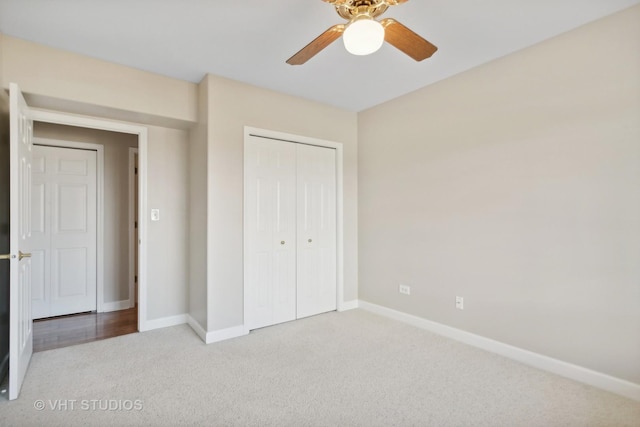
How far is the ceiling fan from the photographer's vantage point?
151cm

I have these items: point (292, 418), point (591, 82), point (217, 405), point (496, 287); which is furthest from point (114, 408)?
point (591, 82)

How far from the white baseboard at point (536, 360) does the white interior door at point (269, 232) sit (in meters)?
1.34

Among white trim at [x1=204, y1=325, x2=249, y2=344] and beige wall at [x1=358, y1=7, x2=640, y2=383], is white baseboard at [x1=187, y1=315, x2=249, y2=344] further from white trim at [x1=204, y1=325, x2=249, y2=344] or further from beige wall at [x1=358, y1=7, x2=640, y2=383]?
beige wall at [x1=358, y1=7, x2=640, y2=383]

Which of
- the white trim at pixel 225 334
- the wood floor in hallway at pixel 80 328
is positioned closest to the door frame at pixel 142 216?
the wood floor in hallway at pixel 80 328

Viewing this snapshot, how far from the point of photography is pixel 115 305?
3951 mm

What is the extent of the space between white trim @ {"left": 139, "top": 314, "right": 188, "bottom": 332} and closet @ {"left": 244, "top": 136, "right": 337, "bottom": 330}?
80cm

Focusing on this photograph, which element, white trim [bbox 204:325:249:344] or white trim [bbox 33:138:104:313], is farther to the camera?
white trim [bbox 33:138:104:313]

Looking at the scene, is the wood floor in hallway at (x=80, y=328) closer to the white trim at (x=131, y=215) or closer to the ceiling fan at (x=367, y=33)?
the white trim at (x=131, y=215)

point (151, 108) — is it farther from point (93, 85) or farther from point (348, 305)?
point (348, 305)

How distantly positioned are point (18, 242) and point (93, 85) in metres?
1.41

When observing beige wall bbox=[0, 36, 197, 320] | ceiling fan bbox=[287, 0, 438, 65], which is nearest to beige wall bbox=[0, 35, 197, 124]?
beige wall bbox=[0, 36, 197, 320]

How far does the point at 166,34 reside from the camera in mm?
2332

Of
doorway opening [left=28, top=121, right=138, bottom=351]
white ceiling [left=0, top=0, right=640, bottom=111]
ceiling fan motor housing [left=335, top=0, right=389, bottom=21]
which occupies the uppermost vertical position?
white ceiling [left=0, top=0, right=640, bottom=111]

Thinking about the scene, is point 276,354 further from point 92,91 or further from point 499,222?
point 92,91
